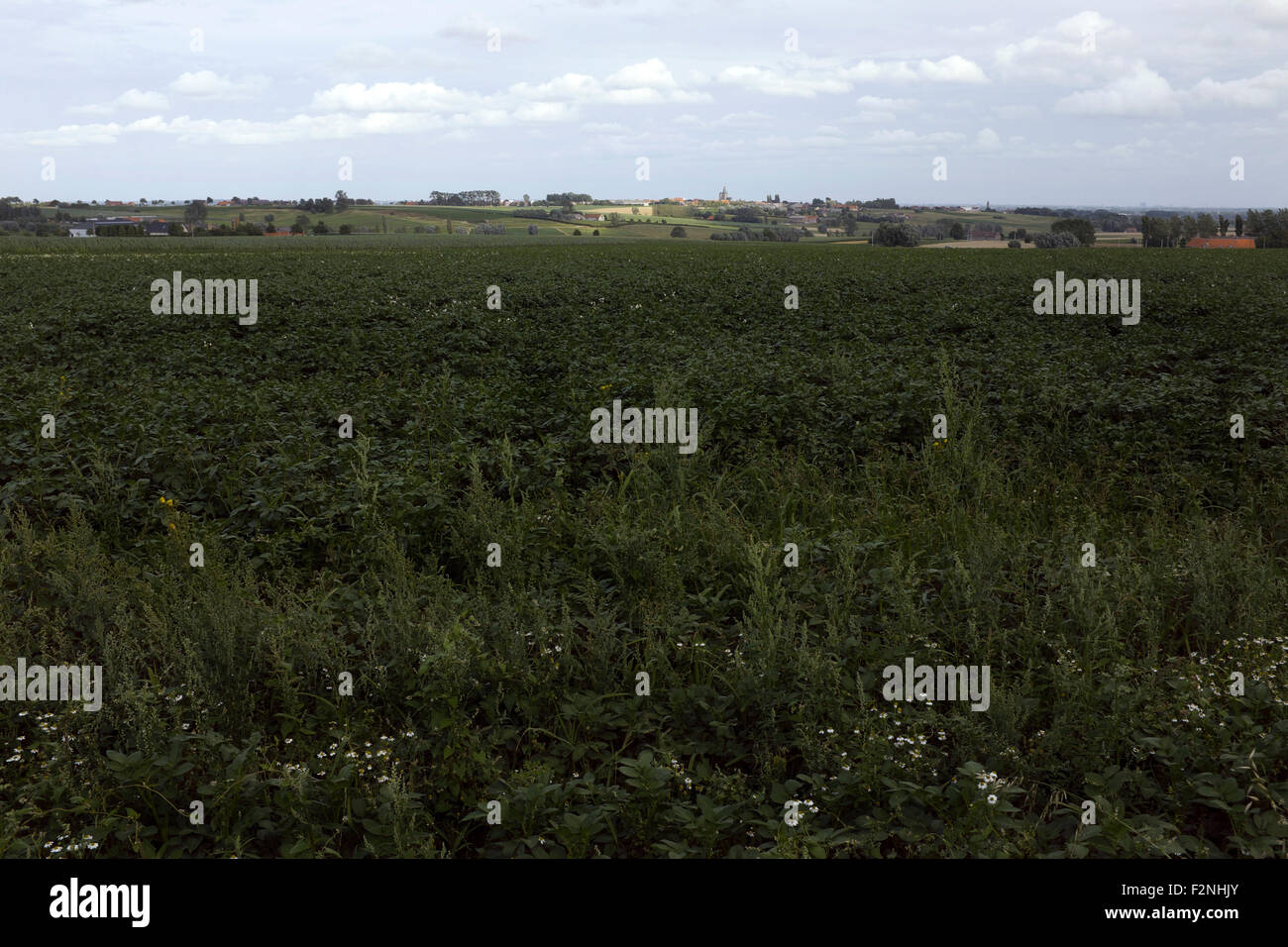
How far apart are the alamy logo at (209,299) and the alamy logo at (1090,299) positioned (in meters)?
16.1

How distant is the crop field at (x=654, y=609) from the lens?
138 inches

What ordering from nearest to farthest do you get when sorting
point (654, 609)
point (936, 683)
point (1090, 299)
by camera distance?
1. point (936, 683)
2. point (654, 609)
3. point (1090, 299)

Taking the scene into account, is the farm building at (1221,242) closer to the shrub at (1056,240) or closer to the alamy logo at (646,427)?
the shrub at (1056,240)

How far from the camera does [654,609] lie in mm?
5184

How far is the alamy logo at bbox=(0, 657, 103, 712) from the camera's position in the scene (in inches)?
169

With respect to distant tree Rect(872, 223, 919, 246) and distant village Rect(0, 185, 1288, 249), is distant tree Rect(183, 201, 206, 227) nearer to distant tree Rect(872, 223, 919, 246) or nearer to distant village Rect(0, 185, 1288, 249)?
distant village Rect(0, 185, 1288, 249)

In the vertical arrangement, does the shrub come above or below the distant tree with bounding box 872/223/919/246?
below

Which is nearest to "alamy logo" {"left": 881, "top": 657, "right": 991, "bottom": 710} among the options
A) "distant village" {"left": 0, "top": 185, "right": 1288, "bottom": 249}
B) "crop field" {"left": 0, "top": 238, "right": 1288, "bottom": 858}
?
"crop field" {"left": 0, "top": 238, "right": 1288, "bottom": 858}

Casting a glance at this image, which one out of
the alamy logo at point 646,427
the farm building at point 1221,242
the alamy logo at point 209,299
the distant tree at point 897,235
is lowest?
the alamy logo at point 646,427

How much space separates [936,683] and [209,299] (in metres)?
18.9

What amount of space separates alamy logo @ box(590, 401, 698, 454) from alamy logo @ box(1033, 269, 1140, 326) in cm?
1034
